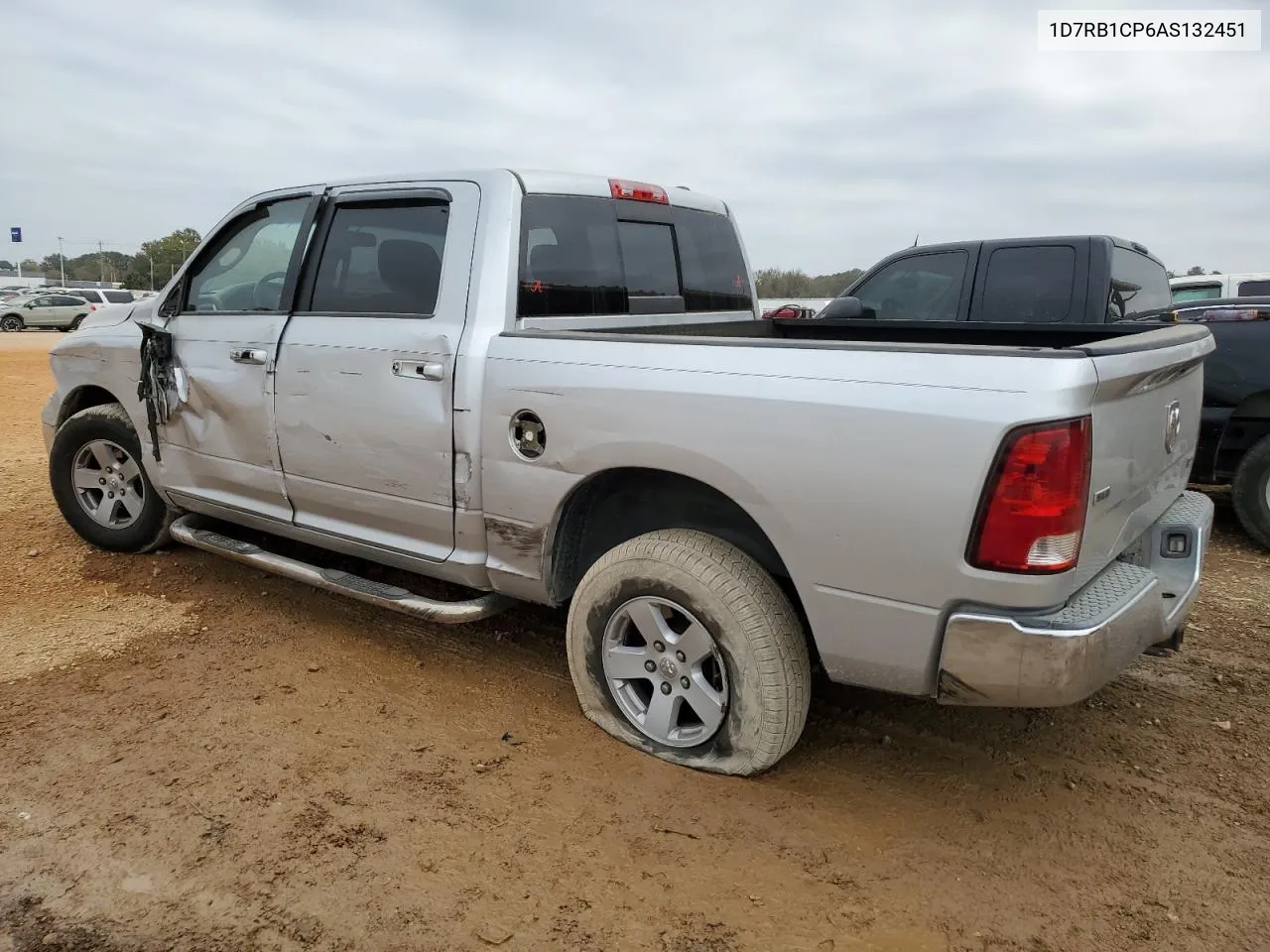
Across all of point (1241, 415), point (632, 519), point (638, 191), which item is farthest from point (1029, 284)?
point (632, 519)

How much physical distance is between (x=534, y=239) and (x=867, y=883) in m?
2.43

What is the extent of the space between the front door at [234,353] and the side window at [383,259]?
20cm

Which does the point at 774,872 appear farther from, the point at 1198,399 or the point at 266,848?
the point at 1198,399

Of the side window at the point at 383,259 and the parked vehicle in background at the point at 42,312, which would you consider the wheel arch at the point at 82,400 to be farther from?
the parked vehicle in background at the point at 42,312

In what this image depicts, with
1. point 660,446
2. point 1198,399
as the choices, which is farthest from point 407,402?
point 1198,399

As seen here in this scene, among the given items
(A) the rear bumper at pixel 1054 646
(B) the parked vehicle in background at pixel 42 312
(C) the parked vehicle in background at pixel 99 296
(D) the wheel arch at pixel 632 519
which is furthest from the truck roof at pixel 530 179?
(C) the parked vehicle in background at pixel 99 296

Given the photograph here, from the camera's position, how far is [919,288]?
6.99 meters

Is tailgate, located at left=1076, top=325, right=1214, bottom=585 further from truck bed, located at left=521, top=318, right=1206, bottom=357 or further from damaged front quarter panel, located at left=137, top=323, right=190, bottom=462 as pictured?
damaged front quarter panel, located at left=137, top=323, right=190, bottom=462

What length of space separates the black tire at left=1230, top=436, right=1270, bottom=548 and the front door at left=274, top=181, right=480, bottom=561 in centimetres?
481

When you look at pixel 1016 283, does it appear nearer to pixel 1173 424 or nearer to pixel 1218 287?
pixel 1173 424

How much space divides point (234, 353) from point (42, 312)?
108ft

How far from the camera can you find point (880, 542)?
8.02 feet

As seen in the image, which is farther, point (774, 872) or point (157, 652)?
point (157, 652)

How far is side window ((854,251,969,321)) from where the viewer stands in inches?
267
